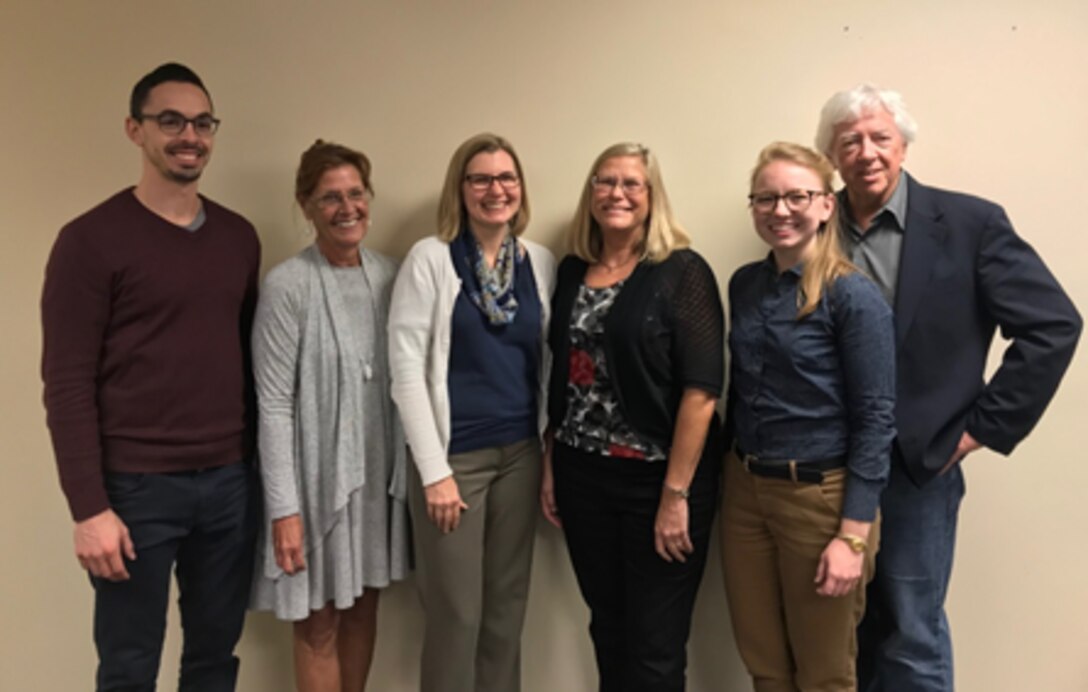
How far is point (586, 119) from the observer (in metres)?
1.86

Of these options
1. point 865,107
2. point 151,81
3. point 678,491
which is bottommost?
A: point 678,491

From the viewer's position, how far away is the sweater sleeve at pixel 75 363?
136 centimetres

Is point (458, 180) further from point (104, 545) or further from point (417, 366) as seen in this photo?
point (104, 545)

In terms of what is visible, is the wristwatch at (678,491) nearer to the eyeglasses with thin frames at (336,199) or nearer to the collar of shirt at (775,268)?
the collar of shirt at (775,268)

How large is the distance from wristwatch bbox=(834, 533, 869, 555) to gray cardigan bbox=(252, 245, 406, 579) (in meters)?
1.14

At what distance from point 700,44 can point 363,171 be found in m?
1.02

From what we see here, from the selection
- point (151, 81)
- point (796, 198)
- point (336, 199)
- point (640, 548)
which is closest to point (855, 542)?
point (640, 548)

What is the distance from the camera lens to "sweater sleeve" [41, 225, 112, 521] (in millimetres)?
1364

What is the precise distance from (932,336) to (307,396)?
4.86 ft

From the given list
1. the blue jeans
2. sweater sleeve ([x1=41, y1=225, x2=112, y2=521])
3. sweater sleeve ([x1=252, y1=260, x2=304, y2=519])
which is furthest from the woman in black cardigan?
sweater sleeve ([x1=41, y1=225, x2=112, y2=521])

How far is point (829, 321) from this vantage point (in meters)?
1.36

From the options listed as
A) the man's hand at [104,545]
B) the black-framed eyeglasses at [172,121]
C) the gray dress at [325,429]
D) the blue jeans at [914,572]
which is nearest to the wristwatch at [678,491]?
the blue jeans at [914,572]

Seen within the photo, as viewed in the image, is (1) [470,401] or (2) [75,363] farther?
(1) [470,401]

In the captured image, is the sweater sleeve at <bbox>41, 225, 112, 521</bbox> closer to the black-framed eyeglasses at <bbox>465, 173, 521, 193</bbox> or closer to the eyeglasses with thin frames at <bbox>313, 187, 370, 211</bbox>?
the eyeglasses with thin frames at <bbox>313, 187, 370, 211</bbox>
